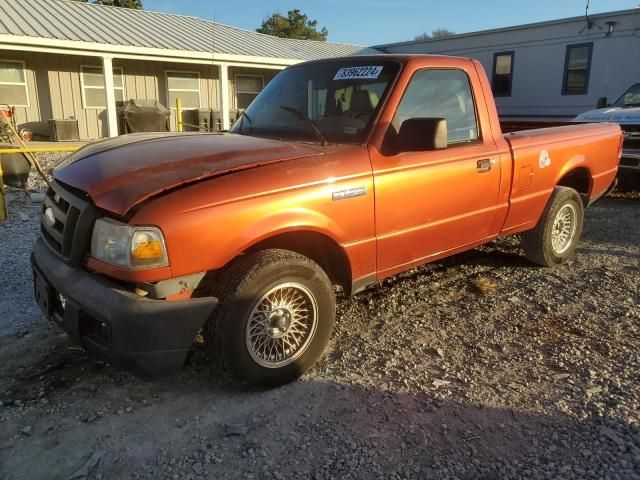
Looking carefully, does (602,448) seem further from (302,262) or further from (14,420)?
(14,420)

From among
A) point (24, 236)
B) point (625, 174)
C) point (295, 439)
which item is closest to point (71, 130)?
point (24, 236)

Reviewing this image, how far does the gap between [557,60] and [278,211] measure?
1664 cm

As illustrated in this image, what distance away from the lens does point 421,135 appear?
335 cm

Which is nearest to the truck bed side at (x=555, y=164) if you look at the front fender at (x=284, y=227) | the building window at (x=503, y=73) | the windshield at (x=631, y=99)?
the front fender at (x=284, y=227)

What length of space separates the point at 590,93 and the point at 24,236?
52.2ft

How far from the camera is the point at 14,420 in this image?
9.05 feet

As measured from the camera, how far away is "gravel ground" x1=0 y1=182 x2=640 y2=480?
247cm

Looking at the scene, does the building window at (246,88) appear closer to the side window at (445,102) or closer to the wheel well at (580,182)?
the wheel well at (580,182)

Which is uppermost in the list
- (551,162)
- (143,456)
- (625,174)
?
(551,162)

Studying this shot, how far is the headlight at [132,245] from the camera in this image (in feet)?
8.26

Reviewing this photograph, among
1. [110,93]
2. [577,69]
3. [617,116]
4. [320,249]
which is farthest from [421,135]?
[577,69]

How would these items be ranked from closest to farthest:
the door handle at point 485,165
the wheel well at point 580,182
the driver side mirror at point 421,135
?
the driver side mirror at point 421,135 → the door handle at point 485,165 → the wheel well at point 580,182

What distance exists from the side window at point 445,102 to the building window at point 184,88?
1585 centimetres

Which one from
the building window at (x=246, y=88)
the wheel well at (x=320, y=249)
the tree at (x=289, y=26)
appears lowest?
the wheel well at (x=320, y=249)
